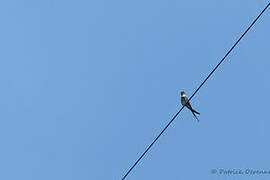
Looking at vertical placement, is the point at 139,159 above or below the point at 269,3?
below

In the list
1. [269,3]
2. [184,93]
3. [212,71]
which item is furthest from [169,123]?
[184,93]

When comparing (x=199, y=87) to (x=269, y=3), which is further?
(x=199, y=87)

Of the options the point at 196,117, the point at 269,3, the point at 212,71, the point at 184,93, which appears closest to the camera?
the point at 269,3

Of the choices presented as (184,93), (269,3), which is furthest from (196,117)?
(269,3)

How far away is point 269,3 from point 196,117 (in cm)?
874

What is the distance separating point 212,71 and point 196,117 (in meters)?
7.64

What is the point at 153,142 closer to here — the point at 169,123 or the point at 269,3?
the point at 169,123

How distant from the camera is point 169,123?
11.2 meters

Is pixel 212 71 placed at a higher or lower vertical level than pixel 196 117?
lower

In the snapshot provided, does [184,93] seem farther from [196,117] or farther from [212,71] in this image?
[212,71]

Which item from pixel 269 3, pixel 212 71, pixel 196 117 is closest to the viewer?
pixel 269 3

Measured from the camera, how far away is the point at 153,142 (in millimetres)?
11125

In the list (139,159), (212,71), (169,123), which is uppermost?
(212,71)

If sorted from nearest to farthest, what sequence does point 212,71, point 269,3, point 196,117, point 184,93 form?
point 269,3, point 212,71, point 196,117, point 184,93
